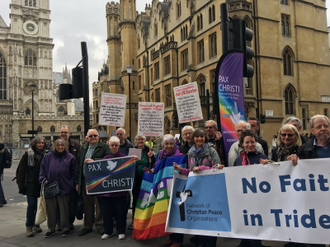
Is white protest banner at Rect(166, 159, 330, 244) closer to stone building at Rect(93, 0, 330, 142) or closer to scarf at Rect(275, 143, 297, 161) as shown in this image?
scarf at Rect(275, 143, 297, 161)

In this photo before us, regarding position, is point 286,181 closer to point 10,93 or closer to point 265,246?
point 265,246

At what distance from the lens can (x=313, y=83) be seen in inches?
1064

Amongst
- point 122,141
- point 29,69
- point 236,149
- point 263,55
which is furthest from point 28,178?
point 29,69

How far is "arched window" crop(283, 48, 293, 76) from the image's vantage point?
25.9 metres

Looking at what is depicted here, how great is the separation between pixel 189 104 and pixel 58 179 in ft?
11.8

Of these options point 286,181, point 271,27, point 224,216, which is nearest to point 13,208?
point 224,216

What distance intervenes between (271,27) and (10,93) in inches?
2937

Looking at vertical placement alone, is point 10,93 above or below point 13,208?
above

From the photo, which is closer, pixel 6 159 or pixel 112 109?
pixel 112 109

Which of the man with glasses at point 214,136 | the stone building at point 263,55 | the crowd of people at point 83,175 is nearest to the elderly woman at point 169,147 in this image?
the crowd of people at point 83,175

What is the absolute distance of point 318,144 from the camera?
3986mm

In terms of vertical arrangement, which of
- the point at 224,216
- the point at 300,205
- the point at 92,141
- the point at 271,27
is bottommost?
the point at 224,216

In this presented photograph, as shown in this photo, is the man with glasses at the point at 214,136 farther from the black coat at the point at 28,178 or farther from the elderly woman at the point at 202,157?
the black coat at the point at 28,178

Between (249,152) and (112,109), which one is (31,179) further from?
(249,152)
